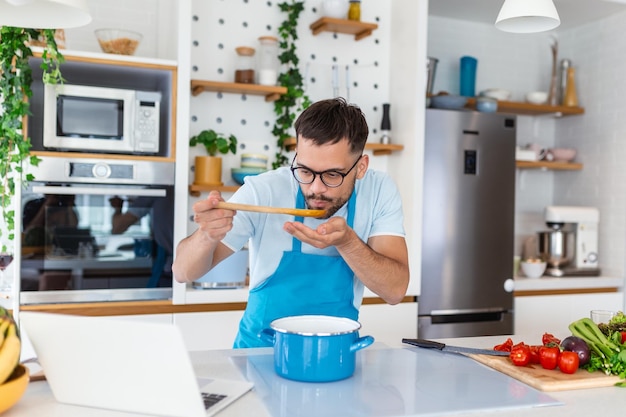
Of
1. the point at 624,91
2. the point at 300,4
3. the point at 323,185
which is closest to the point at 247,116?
the point at 300,4

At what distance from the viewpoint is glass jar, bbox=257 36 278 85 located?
3531 millimetres

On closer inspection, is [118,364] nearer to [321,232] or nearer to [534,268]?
[321,232]

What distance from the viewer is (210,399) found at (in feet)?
4.37

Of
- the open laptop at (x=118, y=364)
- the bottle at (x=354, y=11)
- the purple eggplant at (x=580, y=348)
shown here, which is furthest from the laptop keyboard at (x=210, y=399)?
the bottle at (x=354, y=11)

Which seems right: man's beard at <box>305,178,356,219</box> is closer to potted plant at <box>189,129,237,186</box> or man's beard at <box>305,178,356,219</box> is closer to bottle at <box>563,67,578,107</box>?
potted plant at <box>189,129,237,186</box>

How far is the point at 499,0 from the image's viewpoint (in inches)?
156

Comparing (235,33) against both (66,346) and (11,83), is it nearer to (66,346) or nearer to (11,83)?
(11,83)

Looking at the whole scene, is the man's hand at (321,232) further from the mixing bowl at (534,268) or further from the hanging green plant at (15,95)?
the mixing bowl at (534,268)

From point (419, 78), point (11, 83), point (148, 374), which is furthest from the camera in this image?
point (419, 78)

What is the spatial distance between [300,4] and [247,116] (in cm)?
69

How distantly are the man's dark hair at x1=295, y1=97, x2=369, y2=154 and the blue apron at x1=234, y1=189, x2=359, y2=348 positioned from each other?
1.19 ft

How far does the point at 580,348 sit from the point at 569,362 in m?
0.09

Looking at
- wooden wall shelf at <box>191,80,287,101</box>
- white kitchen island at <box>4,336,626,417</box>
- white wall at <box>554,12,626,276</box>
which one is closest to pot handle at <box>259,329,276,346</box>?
white kitchen island at <box>4,336,626,417</box>

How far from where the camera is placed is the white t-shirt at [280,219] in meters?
2.06
